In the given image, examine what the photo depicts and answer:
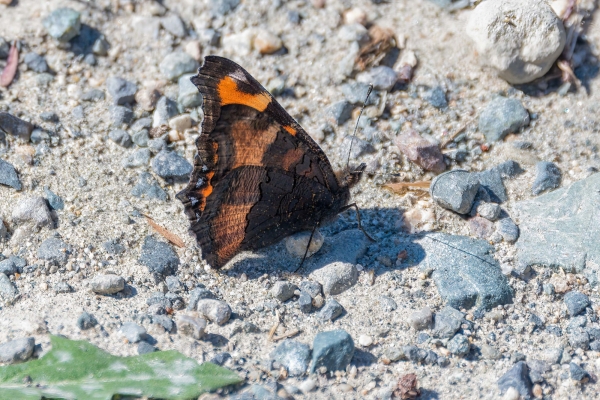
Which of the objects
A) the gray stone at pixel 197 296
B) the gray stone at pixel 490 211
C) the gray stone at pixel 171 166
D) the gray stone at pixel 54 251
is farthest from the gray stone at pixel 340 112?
the gray stone at pixel 54 251

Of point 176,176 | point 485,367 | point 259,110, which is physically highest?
point 259,110

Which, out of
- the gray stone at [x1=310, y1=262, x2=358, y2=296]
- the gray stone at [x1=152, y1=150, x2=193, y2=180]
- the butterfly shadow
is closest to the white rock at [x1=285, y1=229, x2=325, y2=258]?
the butterfly shadow

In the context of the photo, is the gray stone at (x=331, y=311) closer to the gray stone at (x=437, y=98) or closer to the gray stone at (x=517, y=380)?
the gray stone at (x=517, y=380)

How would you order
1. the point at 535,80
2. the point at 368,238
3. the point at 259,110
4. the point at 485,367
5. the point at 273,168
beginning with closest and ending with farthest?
the point at 485,367 < the point at 259,110 < the point at 273,168 < the point at 368,238 < the point at 535,80

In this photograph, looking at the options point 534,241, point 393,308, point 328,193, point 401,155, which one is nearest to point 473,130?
point 401,155

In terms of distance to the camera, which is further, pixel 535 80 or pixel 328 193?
pixel 535 80

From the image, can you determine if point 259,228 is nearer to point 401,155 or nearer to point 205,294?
point 205,294
